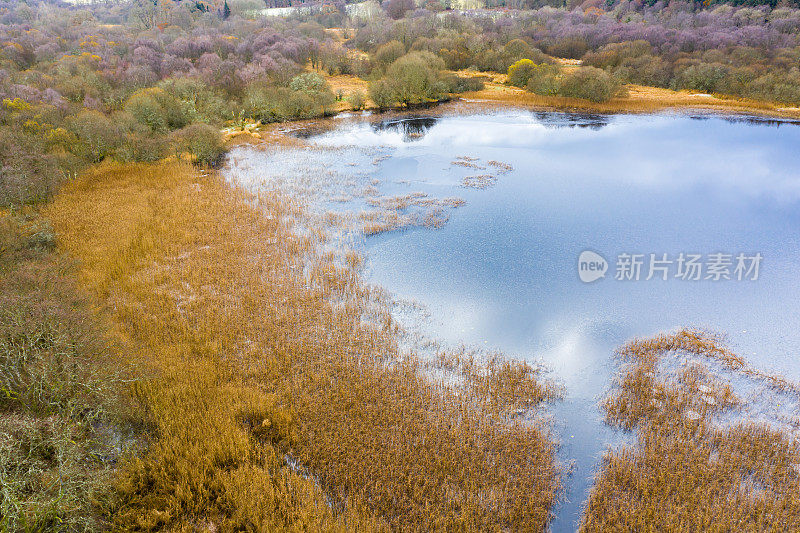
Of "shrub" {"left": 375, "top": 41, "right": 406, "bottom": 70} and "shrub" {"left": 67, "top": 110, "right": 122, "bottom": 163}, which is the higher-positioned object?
"shrub" {"left": 375, "top": 41, "right": 406, "bottom": 70}

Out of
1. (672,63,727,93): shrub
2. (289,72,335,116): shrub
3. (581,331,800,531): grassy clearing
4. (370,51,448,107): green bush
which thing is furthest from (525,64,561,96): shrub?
(581,331,800,531): grassy clearing

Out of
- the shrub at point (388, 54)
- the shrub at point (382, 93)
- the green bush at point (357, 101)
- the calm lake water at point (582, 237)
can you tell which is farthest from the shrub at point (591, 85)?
the shrub at point (388, 54)

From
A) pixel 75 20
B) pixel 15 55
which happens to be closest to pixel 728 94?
pixel 15 55

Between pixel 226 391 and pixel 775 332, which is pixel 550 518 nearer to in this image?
pixel 226 391

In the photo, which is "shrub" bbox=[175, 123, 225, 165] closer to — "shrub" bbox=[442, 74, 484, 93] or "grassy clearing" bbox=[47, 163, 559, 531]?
"grassy clearing" bbox=[47, 163, 559, 531]

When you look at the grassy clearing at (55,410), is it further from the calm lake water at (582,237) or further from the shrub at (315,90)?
the shrub at (315,90)
